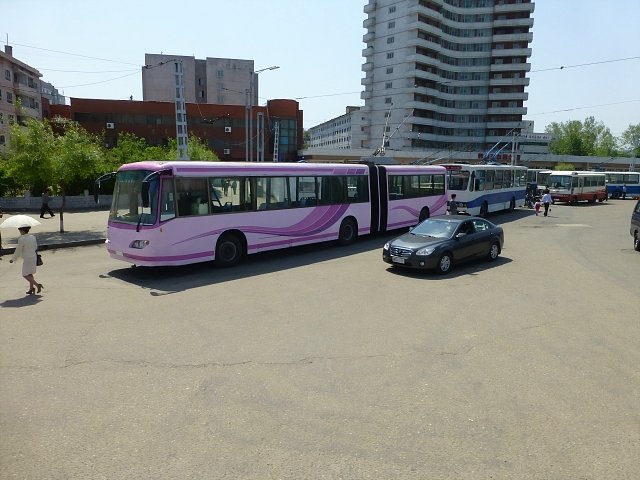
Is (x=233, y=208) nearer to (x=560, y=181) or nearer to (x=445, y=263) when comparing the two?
(x=445, y=263)

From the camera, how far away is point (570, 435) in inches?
186

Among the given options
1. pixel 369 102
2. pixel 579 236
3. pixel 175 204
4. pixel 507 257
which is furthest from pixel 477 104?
pixel 175 204

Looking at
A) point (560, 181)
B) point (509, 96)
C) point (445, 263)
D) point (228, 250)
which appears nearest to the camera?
point (445, 263)

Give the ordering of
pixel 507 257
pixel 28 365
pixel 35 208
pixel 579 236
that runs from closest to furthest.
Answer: pixel 28 365 → pixel 507 257 → pixel 579 236 → pixel 35 208

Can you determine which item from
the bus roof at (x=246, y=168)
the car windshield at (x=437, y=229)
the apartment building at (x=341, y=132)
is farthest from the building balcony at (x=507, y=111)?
the car windshield at (x=437, y=229)

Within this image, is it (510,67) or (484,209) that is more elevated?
Result: (510,67)

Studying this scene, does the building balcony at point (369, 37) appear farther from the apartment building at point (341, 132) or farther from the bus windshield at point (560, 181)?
the bus windshield at point (560, 181)

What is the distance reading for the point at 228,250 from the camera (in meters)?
13.4

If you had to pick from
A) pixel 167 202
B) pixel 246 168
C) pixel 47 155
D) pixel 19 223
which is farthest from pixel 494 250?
pixel 47 155

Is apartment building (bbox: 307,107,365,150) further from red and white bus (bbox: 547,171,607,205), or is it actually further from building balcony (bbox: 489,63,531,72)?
red and white bus (bbox: 547,171,607,205)

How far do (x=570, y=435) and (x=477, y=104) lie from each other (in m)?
99.1

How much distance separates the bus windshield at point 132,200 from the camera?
11547 mm

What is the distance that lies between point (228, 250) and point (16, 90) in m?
59.9

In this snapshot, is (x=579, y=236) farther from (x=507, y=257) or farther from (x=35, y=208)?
(x=35, y=208)
